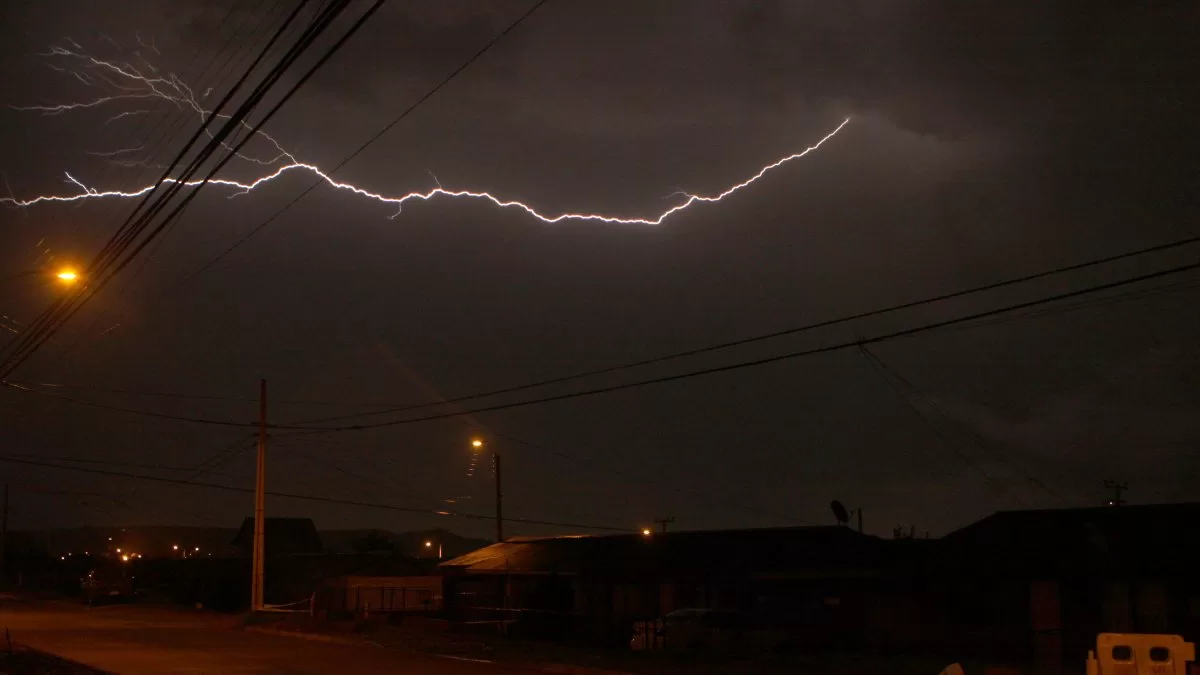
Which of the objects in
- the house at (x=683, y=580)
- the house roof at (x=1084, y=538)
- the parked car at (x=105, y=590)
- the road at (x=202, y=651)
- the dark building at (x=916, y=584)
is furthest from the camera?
the parked car at (x=105, y=590)

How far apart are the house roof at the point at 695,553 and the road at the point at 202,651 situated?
33.6 ft

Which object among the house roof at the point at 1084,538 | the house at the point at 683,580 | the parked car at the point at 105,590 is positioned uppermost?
the house roof at the point at 1084,538

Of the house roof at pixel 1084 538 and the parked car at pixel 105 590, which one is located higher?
the house roof at pixel 1084 538

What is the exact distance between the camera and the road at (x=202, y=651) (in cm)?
2177

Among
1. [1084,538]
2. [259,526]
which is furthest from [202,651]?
[1084,538]

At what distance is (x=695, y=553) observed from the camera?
36.6 metres

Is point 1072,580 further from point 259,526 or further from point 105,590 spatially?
point 105,590

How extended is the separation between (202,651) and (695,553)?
636 inches

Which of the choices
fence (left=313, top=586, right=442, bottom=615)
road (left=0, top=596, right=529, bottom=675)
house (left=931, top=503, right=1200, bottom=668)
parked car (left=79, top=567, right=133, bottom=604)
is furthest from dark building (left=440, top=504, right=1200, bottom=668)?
parked car (left=79, top=567, right=133, bottom=604)

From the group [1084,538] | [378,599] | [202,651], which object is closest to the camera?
[202,651]

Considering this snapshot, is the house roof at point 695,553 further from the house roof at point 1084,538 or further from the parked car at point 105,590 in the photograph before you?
the parked car at point 105,590

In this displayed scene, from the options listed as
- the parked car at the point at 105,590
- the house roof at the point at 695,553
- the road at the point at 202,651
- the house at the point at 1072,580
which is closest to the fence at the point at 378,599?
the house roof at the point at 695,553

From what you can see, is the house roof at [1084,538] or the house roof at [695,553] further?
the house roof at [695,553]

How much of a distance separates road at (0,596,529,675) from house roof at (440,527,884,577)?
10232mm
